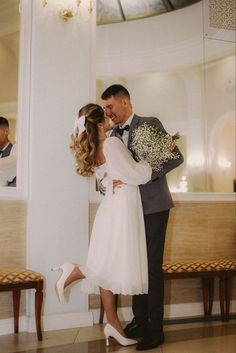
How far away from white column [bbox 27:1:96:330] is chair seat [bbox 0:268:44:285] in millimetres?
347

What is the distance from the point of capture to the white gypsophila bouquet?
11.2ft

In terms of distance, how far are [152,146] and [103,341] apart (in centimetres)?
159

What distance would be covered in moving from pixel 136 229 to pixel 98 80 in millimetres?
2043

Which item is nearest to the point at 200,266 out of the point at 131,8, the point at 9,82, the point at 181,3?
the point at 9,82

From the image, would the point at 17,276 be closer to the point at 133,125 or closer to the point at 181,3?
the point at 133,125

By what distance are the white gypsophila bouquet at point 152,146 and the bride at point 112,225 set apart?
0.29 feet

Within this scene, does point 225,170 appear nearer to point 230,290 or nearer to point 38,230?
point 230,290

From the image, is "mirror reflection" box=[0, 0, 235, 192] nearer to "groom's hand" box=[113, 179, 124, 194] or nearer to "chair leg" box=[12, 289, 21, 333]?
"groom's hand" box=[113, 179, 124, 194]

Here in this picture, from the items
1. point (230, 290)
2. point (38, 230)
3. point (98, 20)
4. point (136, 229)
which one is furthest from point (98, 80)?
point (230, 290)

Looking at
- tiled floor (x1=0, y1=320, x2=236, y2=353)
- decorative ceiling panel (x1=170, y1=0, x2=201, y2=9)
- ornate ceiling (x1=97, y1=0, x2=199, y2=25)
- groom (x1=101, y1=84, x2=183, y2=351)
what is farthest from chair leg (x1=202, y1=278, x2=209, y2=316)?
decorative ceiling panel (x1=170, y1=0, x2=201, y2=9)

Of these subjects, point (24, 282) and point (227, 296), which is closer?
point (24, 282)

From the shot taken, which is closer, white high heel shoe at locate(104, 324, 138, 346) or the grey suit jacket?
white high heel shoe at locate(104, 324, 138, 346)

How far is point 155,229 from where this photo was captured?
3.54 m

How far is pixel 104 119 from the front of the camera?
3531mm
